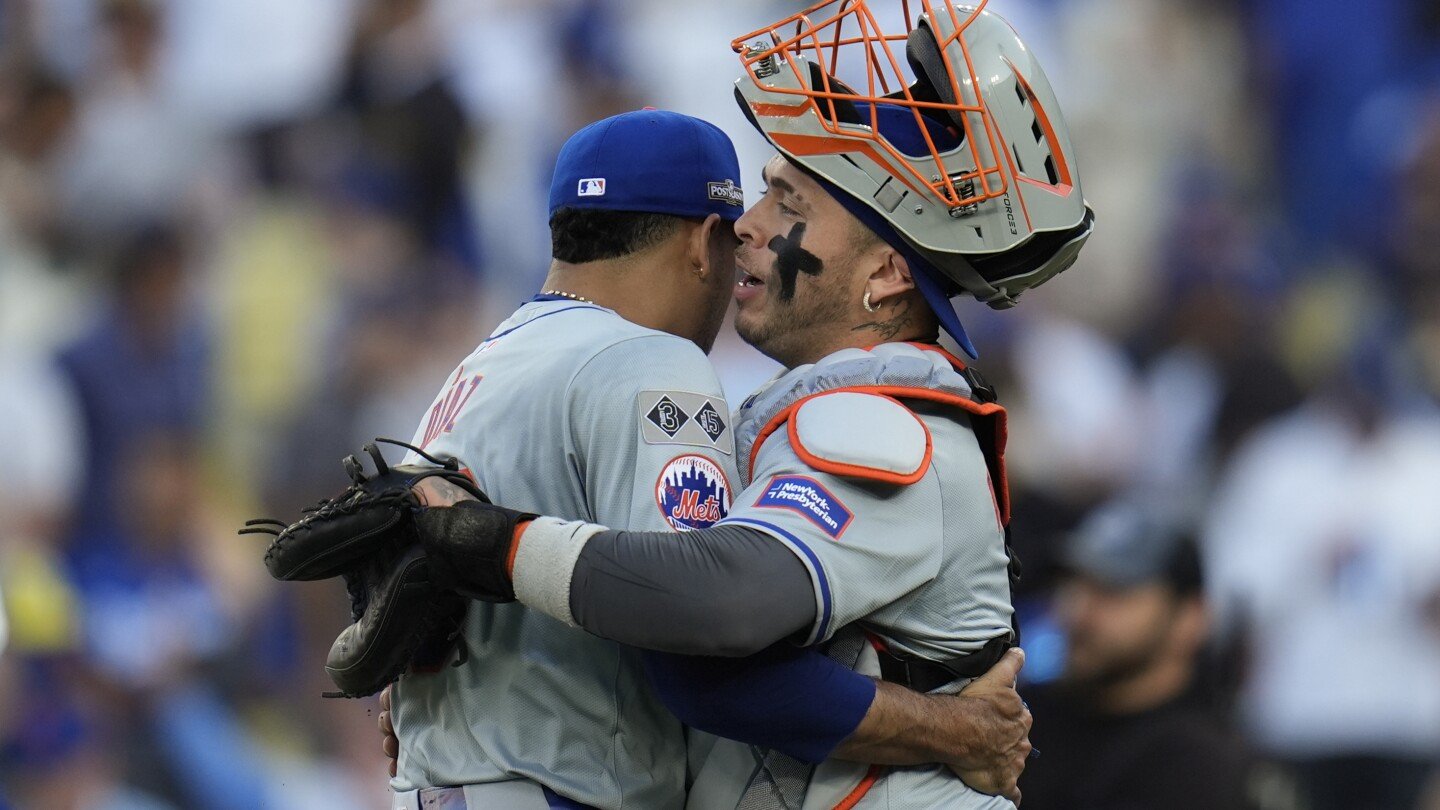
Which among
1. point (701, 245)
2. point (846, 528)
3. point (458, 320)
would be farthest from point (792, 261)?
point (458, 320)

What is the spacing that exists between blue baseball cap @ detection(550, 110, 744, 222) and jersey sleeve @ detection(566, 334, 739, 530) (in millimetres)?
359

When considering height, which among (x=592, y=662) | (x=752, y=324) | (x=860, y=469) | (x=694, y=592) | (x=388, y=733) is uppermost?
(x=752, y=324)

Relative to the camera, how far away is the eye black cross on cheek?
2.91 m

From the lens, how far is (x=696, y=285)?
10.0 ft

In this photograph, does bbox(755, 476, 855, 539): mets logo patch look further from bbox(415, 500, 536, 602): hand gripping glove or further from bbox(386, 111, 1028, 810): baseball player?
bbox(415, 500, 536, 602): hand gripping glove

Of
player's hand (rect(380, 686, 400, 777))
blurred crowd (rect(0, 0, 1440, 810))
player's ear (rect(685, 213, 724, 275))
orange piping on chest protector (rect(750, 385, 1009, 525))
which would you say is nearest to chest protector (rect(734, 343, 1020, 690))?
orange piping on chest protector (rect(750, 385, 1009, 525))

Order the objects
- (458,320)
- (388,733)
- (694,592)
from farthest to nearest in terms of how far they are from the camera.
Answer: (458,320) < (388,733) < (694,592)

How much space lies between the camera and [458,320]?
24.1ft

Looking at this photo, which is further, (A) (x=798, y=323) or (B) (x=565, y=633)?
(A) (x=798, y=323)

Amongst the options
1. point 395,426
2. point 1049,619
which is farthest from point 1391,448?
point 395,426

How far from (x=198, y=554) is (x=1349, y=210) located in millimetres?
5373

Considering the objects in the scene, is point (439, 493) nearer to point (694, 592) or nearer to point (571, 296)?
point (694, 592)

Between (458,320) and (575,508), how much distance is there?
475cm

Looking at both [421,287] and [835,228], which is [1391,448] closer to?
[421,287]
